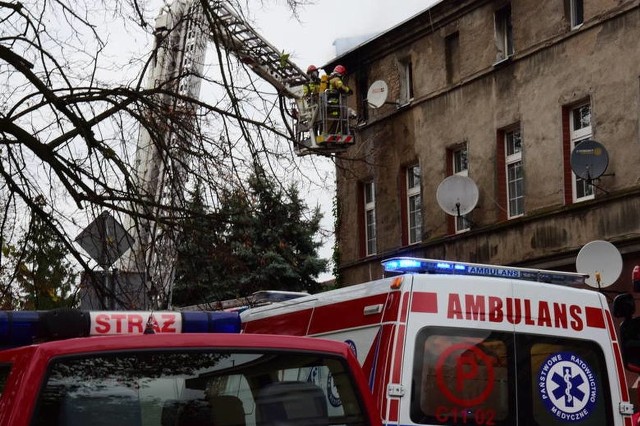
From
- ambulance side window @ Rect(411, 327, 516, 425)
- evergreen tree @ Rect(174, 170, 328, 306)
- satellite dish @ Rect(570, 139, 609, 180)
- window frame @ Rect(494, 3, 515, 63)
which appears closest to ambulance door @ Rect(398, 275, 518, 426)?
ambulance side window @ Rect(411, 327, 516, 425)

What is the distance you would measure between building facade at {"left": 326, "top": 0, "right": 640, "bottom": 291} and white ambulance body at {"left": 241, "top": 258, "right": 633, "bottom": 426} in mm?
13403

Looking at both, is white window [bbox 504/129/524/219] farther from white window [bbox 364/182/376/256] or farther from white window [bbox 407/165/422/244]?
white window [bbox 364/182/376/256]

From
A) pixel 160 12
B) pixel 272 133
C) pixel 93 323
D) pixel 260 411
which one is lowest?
pixel 260 411

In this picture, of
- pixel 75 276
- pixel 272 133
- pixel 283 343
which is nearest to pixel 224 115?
pixel 272 133

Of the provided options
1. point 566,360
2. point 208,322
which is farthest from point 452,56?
point 208,322

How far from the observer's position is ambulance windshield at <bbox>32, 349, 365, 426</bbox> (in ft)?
15.8

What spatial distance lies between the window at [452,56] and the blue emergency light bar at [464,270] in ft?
70.5

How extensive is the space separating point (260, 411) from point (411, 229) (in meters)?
27.4

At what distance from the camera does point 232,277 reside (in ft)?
47.6

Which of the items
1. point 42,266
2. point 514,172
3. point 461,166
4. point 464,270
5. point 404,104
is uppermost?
point 404,104

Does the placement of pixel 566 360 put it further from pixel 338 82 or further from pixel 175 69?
pixel 338 82

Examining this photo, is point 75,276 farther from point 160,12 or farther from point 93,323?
point 93,323

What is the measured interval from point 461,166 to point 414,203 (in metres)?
2.44

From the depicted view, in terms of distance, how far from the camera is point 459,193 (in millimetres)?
26547
